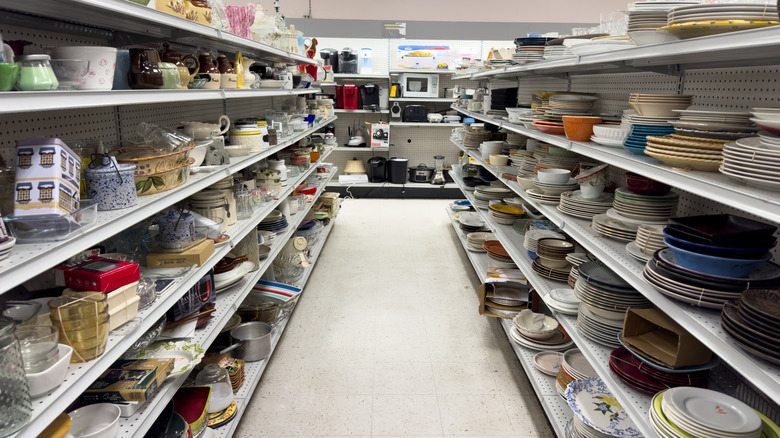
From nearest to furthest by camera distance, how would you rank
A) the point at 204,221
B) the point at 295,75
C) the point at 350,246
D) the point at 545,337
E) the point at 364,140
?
the point at 204,221
the point at 545,337
the point at 295,75
the point at 350,246
the point at 364,140

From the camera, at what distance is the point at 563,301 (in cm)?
241

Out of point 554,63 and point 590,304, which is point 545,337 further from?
point 554,63

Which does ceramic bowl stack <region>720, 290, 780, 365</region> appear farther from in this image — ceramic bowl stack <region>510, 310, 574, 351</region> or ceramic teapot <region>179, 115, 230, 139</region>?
ceramic teapot <region>179, 115, 230, 139</region>

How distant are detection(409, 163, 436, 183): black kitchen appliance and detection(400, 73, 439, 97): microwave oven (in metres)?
1.07

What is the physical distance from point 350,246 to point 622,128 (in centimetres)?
363

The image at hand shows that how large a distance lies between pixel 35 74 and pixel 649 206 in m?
2.10

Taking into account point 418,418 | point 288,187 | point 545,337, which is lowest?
point 418,418

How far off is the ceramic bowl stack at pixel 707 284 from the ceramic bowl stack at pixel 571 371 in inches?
37.9

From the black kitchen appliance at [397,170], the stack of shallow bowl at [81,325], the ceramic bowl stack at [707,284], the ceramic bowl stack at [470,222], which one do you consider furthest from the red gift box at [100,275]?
the black kitchen appliance at [397,170]

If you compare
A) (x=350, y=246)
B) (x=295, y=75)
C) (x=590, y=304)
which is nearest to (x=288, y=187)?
(x=295, y=75)

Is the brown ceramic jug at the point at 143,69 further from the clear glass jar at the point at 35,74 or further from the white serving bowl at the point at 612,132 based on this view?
the white serving bowl at the point at 612,132

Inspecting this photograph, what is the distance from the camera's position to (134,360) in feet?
5.83

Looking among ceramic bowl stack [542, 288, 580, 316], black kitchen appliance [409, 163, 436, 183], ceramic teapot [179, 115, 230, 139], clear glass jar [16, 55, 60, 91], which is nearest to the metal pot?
ceramic teapot [179, 115, 230, 139]

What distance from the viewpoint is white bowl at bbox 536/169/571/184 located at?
110 inches
